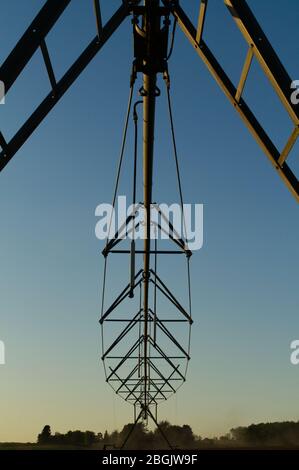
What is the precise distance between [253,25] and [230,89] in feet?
5.23

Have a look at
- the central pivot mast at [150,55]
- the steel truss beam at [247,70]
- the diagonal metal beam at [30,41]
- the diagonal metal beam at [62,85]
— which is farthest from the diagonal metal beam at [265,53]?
the diagonal metal beam at [30,41]

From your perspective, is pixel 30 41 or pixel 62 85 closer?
pixel 30 41

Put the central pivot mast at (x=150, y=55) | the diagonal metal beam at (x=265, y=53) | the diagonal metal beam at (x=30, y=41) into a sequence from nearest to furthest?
the diagonal metal beam at (x=30, y=41) < the diagonal metal beam at (x=265, y=53) < the central pivot mast at (x=150, y=55)

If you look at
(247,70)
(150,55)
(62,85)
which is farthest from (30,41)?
(247,70)

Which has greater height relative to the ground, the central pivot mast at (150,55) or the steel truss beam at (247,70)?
the central pivot mast at (150,55)

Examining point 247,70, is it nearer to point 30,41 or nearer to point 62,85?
point 62,85

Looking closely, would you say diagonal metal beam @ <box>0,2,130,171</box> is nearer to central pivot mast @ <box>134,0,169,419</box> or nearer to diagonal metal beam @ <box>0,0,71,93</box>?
central pivot mast @ <box>134,0,169,419</box>

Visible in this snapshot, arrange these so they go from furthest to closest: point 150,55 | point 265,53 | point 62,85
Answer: point 150,55
point 62,85
point 265,53

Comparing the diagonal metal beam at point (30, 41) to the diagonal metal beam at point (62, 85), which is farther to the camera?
the diagonal metal beam at point (62, 85)

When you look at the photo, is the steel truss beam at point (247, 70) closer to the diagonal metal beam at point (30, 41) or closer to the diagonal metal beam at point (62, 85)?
the diagonal metal beam at point (62, 85)

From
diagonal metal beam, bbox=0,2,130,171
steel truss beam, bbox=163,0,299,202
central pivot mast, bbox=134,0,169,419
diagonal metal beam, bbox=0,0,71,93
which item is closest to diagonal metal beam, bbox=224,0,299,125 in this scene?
steel truss beam, bbox=163,0,299,202

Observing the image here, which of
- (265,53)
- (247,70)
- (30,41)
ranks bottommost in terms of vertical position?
(30,41)
